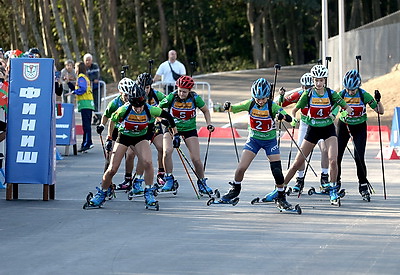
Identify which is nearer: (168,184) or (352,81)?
(352,81)

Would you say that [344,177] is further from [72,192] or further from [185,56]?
[185,56]

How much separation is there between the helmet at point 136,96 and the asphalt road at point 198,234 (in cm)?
140

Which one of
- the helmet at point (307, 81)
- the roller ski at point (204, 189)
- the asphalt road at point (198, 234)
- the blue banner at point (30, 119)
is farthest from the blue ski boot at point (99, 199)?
the helmet at point (307, 81)

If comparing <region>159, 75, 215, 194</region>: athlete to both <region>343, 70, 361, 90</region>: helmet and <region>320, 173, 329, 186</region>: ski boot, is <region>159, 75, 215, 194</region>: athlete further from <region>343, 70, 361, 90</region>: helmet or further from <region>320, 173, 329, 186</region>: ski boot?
<region>343, 70, 361, 90</region>: helmet

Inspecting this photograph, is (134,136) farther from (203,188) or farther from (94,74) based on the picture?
(94,74)

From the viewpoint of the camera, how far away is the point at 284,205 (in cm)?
1335

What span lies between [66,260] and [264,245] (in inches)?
84.9

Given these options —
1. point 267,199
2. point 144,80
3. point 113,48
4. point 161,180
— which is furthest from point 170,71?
point 113,48

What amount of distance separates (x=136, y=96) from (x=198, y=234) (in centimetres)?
247

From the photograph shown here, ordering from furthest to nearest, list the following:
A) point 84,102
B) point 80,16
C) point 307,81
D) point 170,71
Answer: point 80,16 < point 170,71 < point 84,102 < point 307,81

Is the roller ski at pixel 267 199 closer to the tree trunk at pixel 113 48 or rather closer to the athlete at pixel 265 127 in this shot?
the athlete at pixel 265 127

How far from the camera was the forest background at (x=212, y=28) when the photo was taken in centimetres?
5678

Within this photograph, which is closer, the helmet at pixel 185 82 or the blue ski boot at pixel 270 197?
the blue ski boot at pixel 270 197

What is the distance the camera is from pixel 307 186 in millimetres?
15953
